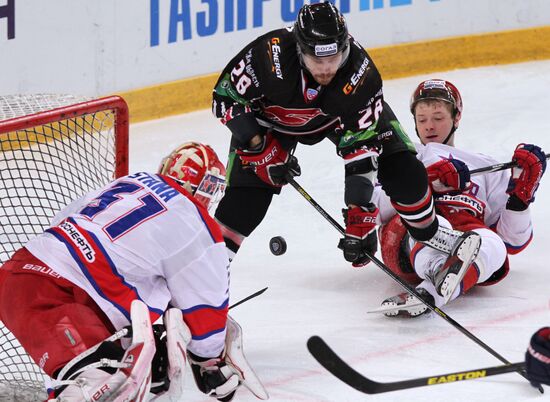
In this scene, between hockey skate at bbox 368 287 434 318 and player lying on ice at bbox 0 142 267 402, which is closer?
player lying on ice at bbox 0 142 267 402

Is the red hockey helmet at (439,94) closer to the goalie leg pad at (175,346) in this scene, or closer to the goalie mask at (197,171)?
the goalie mask at (197,171)

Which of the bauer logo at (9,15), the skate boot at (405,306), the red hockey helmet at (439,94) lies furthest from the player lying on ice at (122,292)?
the bauer logo at (9,15)

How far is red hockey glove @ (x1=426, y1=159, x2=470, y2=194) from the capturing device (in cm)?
394

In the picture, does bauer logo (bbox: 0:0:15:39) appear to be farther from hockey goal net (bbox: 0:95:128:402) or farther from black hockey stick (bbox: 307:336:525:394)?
black hockey stick (bbox: 307:336:525:394)

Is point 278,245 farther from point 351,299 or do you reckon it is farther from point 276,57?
point 276,57

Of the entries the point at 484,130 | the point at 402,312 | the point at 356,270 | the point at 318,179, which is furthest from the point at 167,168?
the point at 484,130

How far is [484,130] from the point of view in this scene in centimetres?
549

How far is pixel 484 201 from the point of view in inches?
160

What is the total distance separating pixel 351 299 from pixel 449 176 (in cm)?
55

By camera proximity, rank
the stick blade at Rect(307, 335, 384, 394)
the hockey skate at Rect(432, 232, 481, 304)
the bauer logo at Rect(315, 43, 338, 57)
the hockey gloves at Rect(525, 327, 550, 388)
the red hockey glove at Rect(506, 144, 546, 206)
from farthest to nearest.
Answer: the red hockey glove at Rect(506, 144, 546, 206) → the hockey skate at Rect(432, 232, 481, 304) → the bauer logo at Rect(315, 43, 338, 57) → the stick blade at Rect(307, 335, 384, 394) → the hockey gloves at Rect(525, 327, 550, 388)

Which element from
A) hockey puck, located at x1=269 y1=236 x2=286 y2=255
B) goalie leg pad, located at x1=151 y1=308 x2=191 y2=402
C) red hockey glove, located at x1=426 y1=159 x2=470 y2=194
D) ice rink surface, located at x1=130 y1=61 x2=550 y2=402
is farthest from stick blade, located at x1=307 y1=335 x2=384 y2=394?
red hockey glove, located at x1=426 y1=159 x2=470 y2=194

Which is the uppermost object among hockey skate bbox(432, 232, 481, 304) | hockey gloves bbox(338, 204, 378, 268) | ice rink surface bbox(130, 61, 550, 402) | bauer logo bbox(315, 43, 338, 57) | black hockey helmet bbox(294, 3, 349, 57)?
black hockey helmet bbox(294, 3, 349, 57)

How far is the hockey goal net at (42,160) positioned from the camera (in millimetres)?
2961

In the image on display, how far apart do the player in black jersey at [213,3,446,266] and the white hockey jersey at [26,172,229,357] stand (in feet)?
3.08
